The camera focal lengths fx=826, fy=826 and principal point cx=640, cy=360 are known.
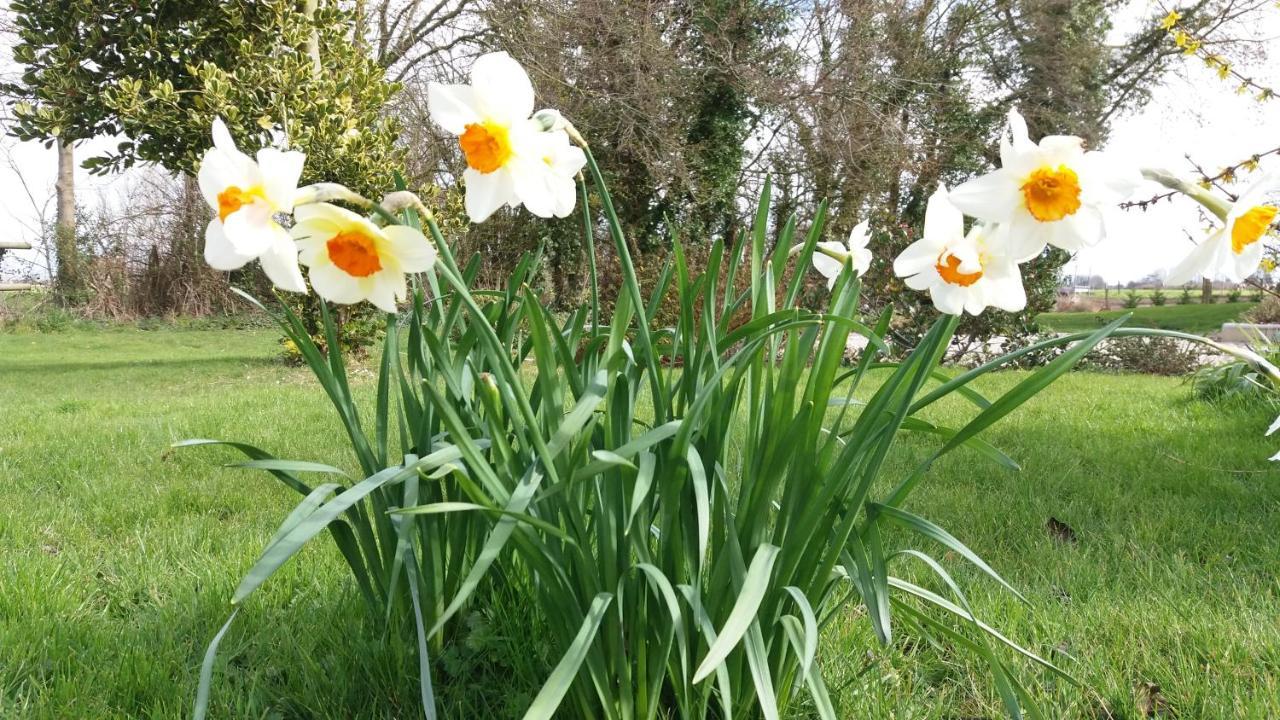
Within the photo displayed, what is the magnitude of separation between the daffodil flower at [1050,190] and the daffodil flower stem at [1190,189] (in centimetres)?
2

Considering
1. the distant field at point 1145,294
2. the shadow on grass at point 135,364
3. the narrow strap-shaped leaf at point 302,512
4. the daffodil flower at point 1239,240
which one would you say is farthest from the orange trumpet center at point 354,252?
the distant field at point 1145,294

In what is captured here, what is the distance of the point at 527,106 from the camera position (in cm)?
77

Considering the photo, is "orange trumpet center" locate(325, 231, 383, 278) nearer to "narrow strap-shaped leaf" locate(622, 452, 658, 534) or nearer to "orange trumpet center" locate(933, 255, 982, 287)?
"narrow strap-shaped leaf" locate(622, 452, 658, 534)

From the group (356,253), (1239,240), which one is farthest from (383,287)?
(1239,240)

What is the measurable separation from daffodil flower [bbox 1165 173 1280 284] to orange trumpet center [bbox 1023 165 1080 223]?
117 millimetres

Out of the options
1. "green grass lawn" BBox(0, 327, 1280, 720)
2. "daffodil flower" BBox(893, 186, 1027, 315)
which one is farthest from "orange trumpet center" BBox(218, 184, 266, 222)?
"green grass lawn" BBox(0, 327, 1280, 720)

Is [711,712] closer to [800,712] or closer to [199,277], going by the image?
[800,712]

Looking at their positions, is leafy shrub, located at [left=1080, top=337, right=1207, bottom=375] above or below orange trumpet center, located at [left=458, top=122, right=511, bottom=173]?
below

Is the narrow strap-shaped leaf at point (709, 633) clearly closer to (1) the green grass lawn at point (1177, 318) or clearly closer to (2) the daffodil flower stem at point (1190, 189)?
(2) the daffodil flower stem at point (1190, 189)

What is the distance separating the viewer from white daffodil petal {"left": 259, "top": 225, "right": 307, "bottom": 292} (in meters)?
0.73

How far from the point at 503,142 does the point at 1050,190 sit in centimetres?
48

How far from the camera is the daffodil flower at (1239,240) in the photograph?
70cm

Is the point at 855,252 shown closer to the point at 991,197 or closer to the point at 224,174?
the point at 991,197

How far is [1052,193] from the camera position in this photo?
699 millimetres
